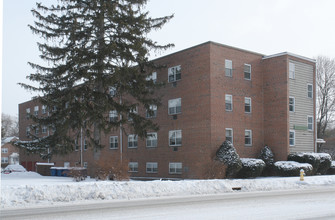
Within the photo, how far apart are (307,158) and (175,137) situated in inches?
412

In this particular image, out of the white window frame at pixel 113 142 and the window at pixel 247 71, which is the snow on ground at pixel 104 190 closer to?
the window at pixel 247 71

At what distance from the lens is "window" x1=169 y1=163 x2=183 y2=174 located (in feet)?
101

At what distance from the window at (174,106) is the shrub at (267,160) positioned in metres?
7.62

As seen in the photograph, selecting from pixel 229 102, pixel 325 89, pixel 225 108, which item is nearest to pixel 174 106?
pixel 225 108

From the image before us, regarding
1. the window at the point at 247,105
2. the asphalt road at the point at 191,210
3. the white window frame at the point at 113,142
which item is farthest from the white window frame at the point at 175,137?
the asphalt road at the point at 191,210

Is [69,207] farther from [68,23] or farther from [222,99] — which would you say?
[222,99]

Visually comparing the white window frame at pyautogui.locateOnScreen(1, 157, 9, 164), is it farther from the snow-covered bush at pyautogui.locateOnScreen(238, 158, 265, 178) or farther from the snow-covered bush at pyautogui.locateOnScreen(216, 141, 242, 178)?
the snow-covered bush at pyautogui.locateOnScreen(238, 158, 265, 178)

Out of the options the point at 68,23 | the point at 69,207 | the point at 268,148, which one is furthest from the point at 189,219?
the point at 268,148

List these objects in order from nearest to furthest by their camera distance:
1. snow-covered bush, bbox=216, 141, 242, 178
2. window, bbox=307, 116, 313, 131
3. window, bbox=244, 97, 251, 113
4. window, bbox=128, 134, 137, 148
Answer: snow-covered bush, bbox=216, 141, 242, 178, window, bbox=244, 97, 251, 113, window, bbox=307, 116, 313, 131, window, bbox=128, 134, 137, 148

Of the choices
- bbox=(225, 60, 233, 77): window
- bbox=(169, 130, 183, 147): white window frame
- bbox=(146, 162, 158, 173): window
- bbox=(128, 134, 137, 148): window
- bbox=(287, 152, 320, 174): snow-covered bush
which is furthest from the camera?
bbox=(128, 134, 137, 148): window

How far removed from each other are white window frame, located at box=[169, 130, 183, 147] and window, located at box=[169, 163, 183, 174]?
1.58 metres

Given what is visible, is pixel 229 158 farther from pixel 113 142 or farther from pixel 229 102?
pixel 113 142

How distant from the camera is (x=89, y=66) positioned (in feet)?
84.2

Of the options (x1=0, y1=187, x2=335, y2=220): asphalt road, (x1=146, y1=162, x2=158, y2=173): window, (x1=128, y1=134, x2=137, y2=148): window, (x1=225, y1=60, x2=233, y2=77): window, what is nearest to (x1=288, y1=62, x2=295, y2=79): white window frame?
(x1=225, y1=60, x2=233, y2=77): window
